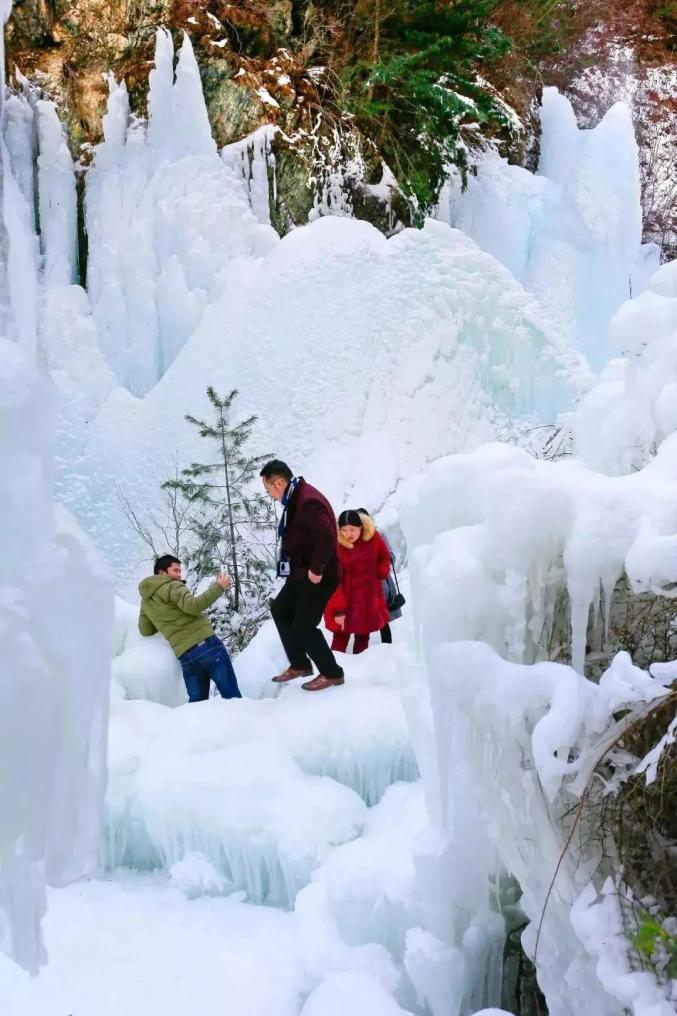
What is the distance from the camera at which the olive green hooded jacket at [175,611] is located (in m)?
4.36

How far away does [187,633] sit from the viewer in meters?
4.43

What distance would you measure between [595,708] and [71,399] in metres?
6.69

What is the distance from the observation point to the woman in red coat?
179 inches

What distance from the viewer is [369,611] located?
15.4 ft

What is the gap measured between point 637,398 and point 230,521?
14.3 feet

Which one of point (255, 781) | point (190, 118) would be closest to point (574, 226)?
point (190, 118)

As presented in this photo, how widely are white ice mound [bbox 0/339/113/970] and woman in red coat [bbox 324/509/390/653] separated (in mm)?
2410

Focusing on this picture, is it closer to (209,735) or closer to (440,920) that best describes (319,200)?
(209,735)

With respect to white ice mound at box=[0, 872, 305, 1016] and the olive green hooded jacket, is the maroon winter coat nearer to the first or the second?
the olive green hooded jacket

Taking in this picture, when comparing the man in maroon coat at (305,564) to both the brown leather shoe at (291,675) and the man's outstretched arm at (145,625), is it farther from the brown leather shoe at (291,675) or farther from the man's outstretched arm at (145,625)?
the man's outstretched arm at (145,625)

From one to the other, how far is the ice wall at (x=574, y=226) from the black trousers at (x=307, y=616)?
6041mm

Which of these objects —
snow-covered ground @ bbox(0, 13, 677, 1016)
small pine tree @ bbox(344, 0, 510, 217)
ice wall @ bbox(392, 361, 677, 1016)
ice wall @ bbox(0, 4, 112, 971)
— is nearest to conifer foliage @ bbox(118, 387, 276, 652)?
snow-covered ground @ bbox(0, 13, 677, 1016)

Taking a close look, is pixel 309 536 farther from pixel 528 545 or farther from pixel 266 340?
pixel 266 340

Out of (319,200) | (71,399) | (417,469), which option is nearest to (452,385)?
(417,469)
